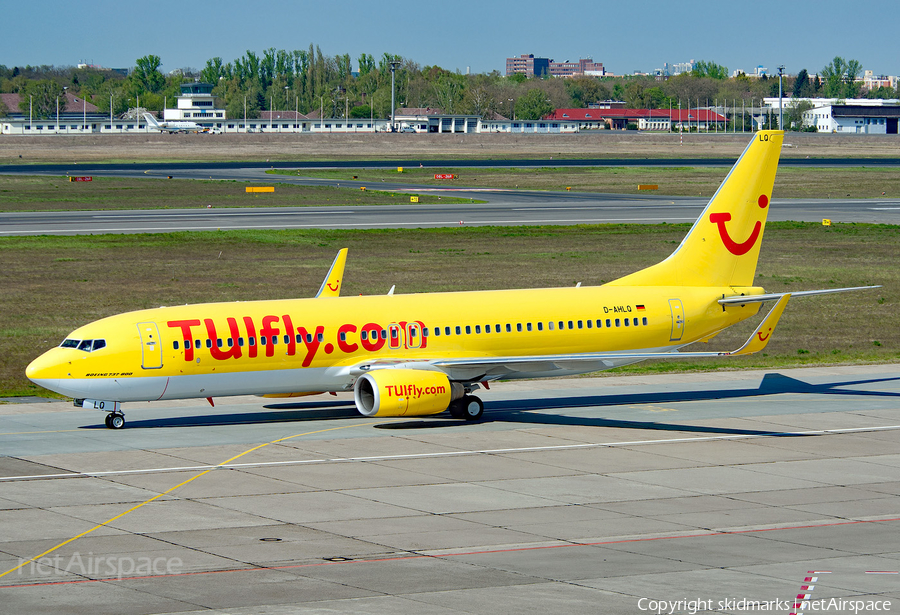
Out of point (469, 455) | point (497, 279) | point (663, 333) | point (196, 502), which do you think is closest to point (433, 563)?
point (196, 502)

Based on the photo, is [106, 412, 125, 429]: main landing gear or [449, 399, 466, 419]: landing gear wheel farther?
[449, 399, 466, 419]: landing gear wheel

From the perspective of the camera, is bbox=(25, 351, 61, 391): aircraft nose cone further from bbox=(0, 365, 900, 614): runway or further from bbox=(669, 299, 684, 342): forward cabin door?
bbox=(669, 299, 684, 342): forward cabin door

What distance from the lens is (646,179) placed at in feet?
502

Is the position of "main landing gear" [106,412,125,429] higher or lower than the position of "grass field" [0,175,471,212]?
lower

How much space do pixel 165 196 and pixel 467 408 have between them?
3620 inches

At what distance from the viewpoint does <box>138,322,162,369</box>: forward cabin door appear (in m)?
34.8

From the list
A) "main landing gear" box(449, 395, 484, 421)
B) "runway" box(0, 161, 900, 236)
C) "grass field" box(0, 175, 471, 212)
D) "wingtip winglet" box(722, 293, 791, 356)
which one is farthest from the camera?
"grass field" box(0, 175, 471, 212)

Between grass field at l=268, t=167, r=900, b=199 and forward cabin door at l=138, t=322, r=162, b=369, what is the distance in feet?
332

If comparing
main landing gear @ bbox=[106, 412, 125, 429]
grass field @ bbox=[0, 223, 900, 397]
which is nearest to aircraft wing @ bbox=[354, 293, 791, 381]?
main landing gear @ bbox=[106, 412, 125, 429]

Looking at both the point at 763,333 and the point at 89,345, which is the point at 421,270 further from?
the point at 89,345

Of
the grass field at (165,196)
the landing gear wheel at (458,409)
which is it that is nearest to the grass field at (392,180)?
the grass field at (165,196)

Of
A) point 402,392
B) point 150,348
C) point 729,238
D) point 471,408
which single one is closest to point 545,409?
point 471,408

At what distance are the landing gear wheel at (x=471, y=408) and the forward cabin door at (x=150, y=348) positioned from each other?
997 centimetres

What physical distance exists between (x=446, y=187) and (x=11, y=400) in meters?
101
